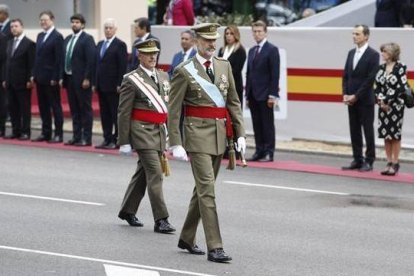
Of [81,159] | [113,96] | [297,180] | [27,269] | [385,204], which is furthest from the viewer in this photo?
[113,96]

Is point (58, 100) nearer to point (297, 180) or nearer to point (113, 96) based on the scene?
point (113, 96)

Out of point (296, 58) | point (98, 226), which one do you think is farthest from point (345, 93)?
point (98, 226)

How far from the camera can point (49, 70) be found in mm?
20672

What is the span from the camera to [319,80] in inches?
793

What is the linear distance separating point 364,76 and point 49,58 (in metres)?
5.81

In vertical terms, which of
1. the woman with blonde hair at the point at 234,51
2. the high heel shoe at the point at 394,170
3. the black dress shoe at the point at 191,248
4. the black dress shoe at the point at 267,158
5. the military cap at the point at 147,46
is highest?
the military cap at the point at 147,46

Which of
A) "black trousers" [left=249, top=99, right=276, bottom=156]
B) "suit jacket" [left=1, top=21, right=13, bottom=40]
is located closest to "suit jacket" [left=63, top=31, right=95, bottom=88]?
"suit jacket" [left=1, top=21, right=13, bottom=40]

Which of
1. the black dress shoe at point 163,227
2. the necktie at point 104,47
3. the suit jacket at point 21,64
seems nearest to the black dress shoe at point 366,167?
the necktie at point 104,47

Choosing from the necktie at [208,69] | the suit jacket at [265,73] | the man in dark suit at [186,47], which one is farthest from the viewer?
the man in dark suit at [186,47]

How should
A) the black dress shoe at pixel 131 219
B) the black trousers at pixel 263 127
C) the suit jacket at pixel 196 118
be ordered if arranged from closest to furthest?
the suit jacket at pixel 196 118
the black dress shoe at pixel 131 219
the black trousers at pixel 263 127

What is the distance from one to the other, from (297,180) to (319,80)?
3723mm

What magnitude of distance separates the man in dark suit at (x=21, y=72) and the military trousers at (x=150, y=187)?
8.55 m

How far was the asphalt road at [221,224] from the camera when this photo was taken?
10812 mm

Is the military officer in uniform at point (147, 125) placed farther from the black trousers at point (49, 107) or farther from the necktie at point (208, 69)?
the black trousers at point (49, 107)
